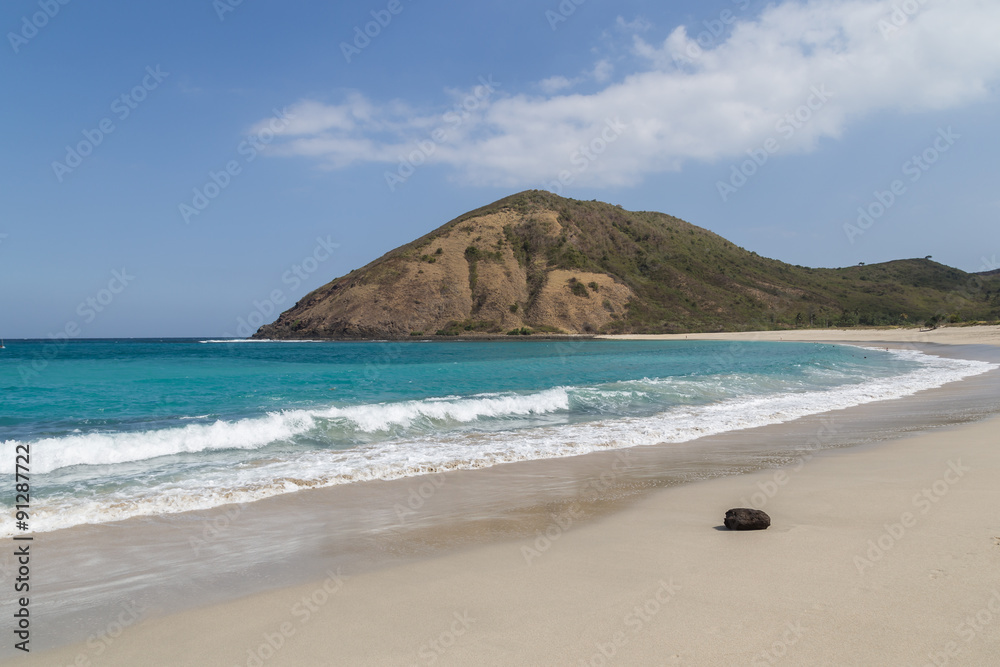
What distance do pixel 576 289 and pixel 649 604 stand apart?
336 feet

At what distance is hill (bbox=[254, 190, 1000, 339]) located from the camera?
333 feet

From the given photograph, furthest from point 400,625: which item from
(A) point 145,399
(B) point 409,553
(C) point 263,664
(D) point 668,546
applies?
(A) point 145,399

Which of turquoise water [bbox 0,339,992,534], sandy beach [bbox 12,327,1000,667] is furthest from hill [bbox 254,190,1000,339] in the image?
sandy beach [bbox 12,327,1000,667]

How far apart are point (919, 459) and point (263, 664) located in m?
9.47

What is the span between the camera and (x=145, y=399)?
17.5 m

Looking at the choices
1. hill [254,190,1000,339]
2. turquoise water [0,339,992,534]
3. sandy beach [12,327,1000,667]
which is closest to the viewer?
sandy beach [12,327,1000,667]

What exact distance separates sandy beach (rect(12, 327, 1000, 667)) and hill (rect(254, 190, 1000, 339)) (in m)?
90.3

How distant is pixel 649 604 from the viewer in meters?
3.86

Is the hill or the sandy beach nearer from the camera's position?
the sandy beach

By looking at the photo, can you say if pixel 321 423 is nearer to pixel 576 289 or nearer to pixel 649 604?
pixel 649 604

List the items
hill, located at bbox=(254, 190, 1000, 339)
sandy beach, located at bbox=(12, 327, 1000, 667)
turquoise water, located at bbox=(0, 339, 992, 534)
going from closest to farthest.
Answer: sandy beach, located at bbox=(12, 327, 1000, 667) → turquoise water, located at bbox=(0, 339, 992, 534) → hill, located at bbox=(254, 190, 1000, 339)

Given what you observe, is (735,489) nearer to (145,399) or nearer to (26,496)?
(26,496)

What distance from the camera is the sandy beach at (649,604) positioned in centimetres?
325

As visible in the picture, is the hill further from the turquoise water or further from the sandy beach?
the sandy beach
